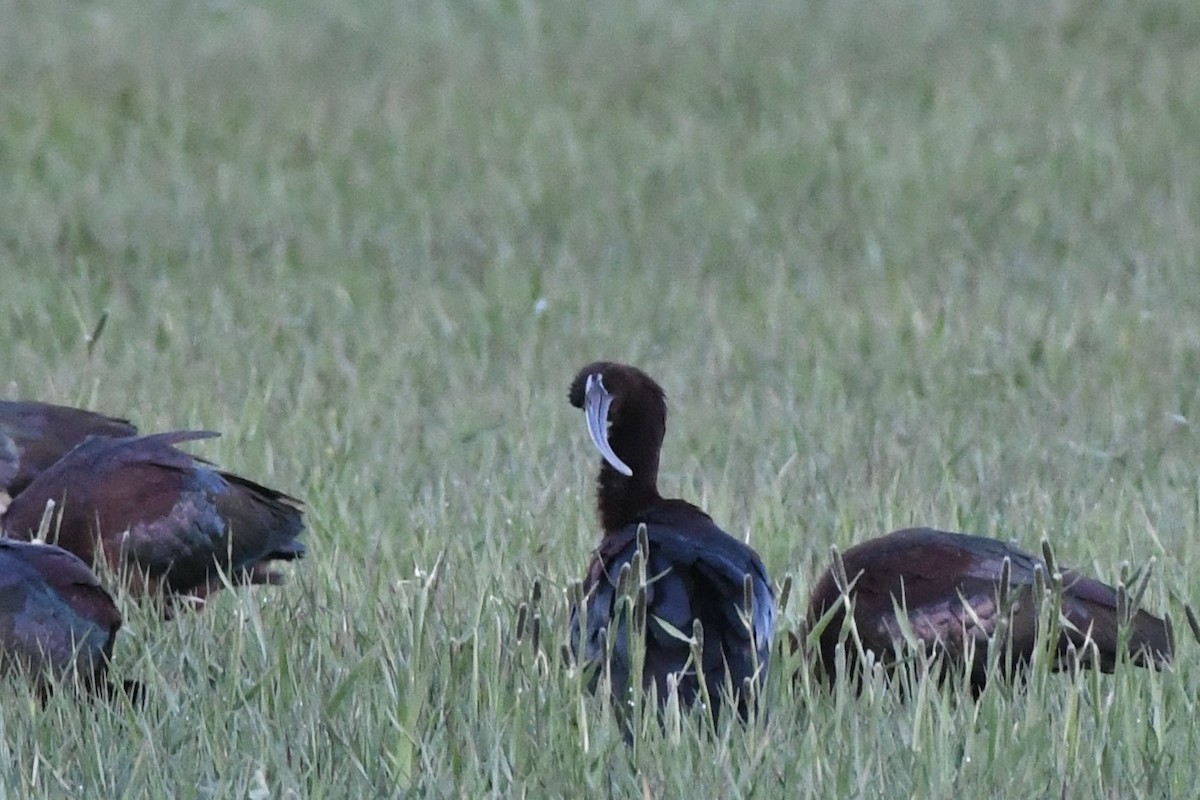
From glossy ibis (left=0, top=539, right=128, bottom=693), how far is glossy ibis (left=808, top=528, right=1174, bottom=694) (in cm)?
132

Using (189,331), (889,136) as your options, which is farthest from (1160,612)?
(889,136)

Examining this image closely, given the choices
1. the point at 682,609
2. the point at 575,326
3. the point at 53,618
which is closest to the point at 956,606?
the point at 682,609

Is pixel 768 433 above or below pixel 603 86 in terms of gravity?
below

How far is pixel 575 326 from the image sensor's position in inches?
318

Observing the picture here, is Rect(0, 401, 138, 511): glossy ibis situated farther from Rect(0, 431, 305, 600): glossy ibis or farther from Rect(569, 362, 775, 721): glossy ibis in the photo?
Rect(569, 362, 775, 721): glossy ibis

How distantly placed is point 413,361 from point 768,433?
58.0 inches

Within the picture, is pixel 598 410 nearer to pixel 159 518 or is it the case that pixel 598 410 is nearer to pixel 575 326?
pixel 159 518

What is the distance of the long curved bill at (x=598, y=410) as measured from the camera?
455cm

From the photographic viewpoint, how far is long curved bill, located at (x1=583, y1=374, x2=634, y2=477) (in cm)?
455

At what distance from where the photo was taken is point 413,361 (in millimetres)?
7629

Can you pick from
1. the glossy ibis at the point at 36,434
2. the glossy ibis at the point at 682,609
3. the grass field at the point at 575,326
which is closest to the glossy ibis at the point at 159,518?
the grass field at the point at 575,326

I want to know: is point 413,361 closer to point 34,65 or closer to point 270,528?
point 270,528

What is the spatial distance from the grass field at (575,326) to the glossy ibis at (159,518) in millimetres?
184

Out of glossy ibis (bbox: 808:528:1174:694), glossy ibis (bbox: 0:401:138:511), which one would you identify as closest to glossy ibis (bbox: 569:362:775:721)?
glossy ibis (bbox: 808:528:1174:694)
